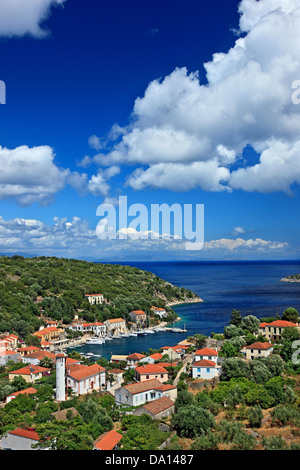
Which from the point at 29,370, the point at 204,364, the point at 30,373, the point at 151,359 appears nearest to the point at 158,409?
the point at 204,364

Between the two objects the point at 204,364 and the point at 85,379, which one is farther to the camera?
the point at 85,379

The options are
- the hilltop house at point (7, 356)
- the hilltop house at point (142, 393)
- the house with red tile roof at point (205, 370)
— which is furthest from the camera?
the hilltop house at point (7, 356)

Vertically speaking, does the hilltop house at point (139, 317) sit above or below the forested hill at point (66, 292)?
below

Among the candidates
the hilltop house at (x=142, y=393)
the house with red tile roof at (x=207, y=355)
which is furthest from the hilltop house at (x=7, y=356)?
the house with red tile roof at (x=207, y=355)

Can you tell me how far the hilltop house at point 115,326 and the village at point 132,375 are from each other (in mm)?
17438

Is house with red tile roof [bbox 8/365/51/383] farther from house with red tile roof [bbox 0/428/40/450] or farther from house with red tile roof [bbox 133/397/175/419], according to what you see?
house with red tile roof [bbox 0/428/40/450]

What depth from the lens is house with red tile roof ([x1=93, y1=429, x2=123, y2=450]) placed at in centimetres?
1744

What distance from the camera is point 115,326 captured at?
62688mm

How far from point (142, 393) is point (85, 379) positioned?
20.5 feet

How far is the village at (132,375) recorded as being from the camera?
73.8 feet

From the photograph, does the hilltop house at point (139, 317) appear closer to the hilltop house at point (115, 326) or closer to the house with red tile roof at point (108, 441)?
the hilltop house at point (115, 326)

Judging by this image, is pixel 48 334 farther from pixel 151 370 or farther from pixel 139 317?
pixel 151 370

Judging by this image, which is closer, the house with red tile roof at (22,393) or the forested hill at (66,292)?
the house with red tile roof at (22,393)
